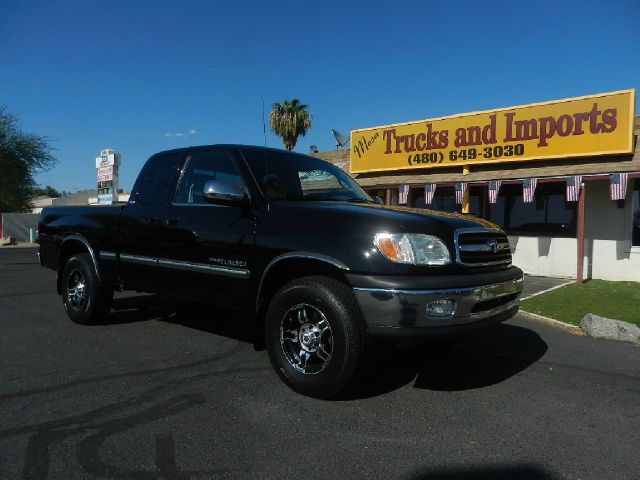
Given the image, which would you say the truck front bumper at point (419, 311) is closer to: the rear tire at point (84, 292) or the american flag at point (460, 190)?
the rear tire at point (84, 292)

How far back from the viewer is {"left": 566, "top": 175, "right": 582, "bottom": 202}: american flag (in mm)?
10609

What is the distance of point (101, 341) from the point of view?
201 inches

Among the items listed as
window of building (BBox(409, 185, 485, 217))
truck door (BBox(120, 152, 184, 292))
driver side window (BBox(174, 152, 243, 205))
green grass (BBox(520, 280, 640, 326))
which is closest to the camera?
driver side window (BBox(174, 152, 243, 205))

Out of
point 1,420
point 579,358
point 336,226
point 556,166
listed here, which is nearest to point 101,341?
point 1,420

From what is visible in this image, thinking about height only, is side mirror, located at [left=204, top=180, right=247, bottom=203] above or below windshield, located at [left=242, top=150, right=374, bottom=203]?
below

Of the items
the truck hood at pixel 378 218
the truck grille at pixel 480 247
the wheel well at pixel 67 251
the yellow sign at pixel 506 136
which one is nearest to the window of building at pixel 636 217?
the yellow sign at pixel 506 136

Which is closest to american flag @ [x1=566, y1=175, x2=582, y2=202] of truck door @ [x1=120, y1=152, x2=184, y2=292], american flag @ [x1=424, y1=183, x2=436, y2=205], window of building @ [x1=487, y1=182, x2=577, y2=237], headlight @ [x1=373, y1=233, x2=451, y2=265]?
window of building @ [x1=487, y1=182, x2=577, y2=237]

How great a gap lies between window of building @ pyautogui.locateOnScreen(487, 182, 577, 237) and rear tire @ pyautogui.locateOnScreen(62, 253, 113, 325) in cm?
1071

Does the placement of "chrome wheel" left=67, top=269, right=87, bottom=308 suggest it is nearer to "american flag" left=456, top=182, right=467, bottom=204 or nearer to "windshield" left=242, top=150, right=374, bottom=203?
"windshield" left=242, top=150, right=374, bottom=203

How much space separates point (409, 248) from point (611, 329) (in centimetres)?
391

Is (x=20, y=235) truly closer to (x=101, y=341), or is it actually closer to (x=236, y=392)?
(x=101, y=341)

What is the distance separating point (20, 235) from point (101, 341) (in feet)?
100

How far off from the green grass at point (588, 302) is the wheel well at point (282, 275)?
447 centimetres

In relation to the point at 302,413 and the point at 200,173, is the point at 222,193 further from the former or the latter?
the point at 302,413
